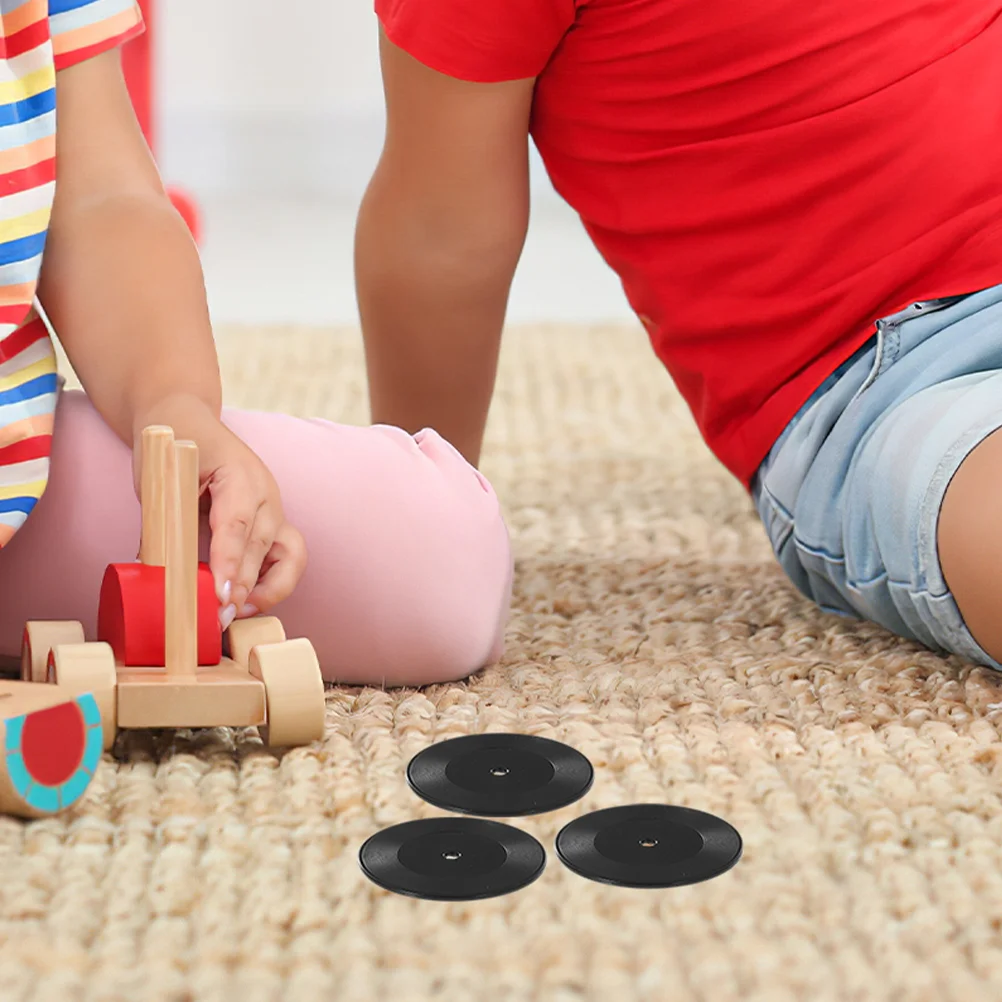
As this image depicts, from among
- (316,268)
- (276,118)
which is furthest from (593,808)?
(276,118)

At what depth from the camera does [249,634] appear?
1.87ft

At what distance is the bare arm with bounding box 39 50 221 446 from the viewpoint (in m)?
0.61

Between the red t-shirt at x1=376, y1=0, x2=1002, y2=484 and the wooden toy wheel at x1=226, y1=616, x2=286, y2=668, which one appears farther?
the red t-shirt at x1=376, y1=0, x2=1002, y2=484

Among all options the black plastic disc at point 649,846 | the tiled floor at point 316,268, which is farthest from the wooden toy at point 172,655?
the tiled floor at point 316,268

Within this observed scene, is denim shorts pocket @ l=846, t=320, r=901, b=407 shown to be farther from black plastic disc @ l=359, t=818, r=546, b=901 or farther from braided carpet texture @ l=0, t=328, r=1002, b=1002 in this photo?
black plastic disc @ l=359, t=818, r=546, b=901

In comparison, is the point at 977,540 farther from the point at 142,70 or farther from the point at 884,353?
the point at 142,70

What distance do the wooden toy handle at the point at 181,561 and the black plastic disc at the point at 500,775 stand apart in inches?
3.5

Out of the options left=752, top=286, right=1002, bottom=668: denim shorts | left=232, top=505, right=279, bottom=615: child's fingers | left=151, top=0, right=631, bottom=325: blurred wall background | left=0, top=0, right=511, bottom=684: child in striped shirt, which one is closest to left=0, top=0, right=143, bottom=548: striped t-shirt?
left=0, top=0, right=511, bottom=684: child in striped shirt

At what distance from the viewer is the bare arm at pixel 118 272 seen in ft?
2.01

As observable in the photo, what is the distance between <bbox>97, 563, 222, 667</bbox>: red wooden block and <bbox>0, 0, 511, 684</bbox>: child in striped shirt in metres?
0.06

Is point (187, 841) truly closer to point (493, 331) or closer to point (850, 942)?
point (850, 942)

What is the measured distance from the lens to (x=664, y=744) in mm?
548

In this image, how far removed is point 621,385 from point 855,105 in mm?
616

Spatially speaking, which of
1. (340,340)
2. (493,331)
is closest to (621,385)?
(340,340)
